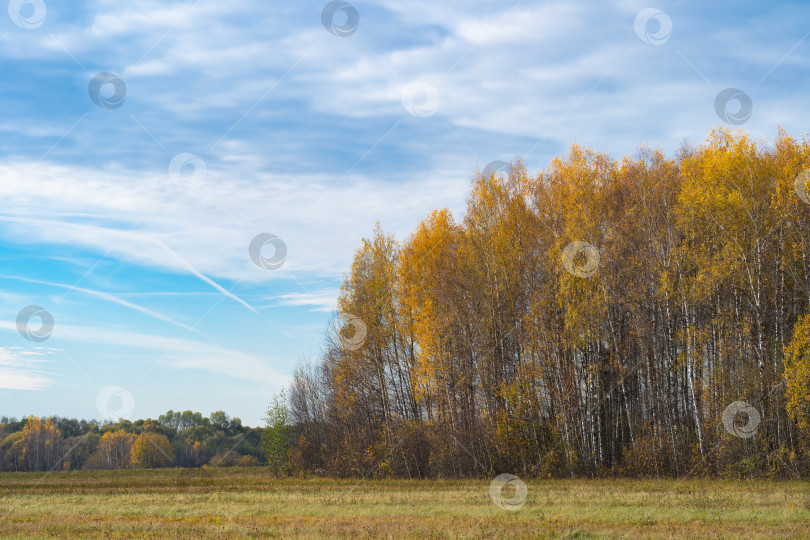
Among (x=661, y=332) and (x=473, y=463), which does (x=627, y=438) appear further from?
(x=473, y=463)

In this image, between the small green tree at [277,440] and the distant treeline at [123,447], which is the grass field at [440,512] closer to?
the small green tree at [277,440]

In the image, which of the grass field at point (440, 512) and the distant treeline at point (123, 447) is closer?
the grass field at point (440, 512)

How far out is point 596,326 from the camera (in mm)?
31609

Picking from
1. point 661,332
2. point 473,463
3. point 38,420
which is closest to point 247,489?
point 473,463

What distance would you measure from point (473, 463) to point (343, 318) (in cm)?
1348

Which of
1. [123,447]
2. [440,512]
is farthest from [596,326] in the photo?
[123,447]

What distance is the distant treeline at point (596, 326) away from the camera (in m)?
28.5

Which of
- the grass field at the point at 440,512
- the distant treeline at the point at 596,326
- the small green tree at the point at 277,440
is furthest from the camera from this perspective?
the small green tree at the point at 277,440

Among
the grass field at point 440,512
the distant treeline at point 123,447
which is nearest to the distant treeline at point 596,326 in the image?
the grass field at point 440,512

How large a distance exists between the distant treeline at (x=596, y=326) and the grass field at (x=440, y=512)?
11.6ft

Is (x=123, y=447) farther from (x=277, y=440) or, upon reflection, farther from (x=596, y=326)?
(x=596, y=326)

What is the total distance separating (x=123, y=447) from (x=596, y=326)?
11471 centimetres

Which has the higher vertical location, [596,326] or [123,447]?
[596,326]

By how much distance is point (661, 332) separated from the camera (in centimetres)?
3198
